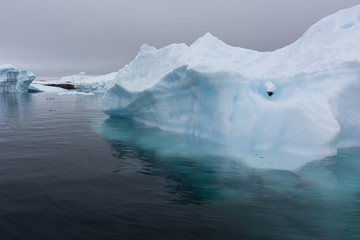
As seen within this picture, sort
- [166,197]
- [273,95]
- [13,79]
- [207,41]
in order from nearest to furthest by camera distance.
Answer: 1. [166,197]
2. [273,95]
3. [207,41]
4. [13,79]

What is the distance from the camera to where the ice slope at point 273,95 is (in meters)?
8.48

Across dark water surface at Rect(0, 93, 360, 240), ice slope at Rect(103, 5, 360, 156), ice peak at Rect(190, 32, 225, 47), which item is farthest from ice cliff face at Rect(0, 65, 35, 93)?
dark water surface at Rect(0, 93, 360, 240)

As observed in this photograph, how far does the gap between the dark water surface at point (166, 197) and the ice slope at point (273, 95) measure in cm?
170

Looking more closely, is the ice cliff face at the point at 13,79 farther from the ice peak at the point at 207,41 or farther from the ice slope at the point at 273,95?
the ice peak at the point at 207,41

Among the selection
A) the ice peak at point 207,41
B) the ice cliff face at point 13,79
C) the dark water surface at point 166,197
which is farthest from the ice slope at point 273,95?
the ice cliff face at point 13,79

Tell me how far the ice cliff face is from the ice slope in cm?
3726

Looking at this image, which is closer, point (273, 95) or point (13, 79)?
point (273, 95)

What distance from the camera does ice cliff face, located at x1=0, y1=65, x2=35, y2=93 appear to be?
133ft

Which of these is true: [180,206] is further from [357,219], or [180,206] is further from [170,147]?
[170,147]

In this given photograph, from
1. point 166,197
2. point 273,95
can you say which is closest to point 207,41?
point 273,95

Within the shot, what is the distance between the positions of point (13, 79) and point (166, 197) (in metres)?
48.9

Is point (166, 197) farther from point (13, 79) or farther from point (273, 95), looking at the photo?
point (13, 79)

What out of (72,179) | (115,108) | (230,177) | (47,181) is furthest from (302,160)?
(115,108)

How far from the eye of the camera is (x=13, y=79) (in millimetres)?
43250
